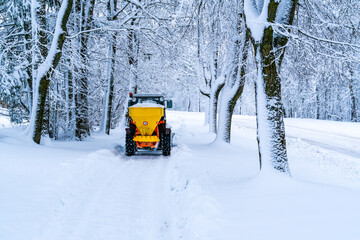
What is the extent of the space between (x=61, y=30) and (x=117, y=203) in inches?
240

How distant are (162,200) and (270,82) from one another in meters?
3.13

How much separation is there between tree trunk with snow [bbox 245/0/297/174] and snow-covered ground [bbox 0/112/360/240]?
1.50 feet

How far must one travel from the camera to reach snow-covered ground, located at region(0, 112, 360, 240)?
347 cm

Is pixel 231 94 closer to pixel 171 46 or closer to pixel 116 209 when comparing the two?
pixel 171 46

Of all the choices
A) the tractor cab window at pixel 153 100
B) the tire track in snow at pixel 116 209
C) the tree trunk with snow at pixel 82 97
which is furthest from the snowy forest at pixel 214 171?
the tree trunk with snow at pixel 82 97

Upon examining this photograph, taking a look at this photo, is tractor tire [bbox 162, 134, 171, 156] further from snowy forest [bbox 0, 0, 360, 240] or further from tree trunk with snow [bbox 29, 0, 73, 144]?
tree trunk with snow [bbox 29, 0, 73, 144]

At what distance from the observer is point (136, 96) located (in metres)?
10.6

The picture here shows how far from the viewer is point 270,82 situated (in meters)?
5.39

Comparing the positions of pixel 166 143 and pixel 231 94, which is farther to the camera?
pixel 231 94

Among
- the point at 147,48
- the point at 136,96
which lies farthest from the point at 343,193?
the point at 147,48

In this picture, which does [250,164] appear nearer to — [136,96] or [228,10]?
[228,10]

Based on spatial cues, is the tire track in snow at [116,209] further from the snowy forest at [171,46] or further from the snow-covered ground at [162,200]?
the snowy forest at [171,46]

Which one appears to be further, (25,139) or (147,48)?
(147,48)

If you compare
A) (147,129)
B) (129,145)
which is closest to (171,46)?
(147,129)
